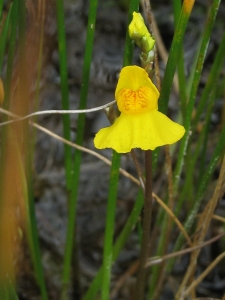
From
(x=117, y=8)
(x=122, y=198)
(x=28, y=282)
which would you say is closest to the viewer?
(x=28, y=282)

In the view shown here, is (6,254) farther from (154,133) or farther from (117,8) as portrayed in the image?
(117,8)

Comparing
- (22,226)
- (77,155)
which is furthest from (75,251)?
(77,155)

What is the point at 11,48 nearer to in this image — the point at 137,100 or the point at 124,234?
the point at 137,100

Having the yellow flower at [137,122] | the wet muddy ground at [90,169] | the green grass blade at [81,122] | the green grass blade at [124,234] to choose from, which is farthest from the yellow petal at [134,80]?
the wet muddy ground at [90,169]

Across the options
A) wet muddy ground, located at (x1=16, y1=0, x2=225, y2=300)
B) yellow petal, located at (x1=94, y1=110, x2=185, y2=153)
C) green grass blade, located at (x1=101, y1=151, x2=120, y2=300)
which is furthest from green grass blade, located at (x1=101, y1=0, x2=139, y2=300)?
wet muddy ground, located at (x1=16, y1=0, x2=225, y2=300)

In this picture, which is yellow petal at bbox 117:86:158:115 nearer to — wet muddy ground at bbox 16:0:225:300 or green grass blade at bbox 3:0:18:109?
green grass blade at bbox 3:0:18:109

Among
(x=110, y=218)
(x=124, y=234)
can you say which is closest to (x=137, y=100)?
(x=110, y=218)

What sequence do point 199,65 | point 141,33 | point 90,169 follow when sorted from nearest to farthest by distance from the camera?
point 141,33 < point 199,65 < point 90,169
